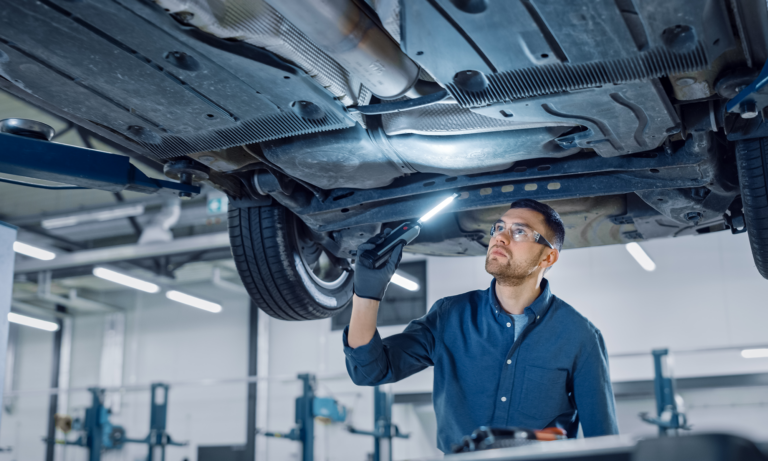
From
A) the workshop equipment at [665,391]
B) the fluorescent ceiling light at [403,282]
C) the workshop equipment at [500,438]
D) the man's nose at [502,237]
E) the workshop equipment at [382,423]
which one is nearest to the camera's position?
the workshop equipment at [500,438]

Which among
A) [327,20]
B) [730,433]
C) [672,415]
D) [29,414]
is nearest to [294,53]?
[327,20]

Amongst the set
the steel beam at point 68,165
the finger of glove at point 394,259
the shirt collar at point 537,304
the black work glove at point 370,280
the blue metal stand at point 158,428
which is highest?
the steel beam at point 68,165

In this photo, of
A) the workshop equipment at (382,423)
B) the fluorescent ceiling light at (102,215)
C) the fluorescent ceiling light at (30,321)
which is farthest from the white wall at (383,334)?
the fluorescent ceiling light at (102,215)

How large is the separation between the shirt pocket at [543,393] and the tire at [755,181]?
31.1 inches

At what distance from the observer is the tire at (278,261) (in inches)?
110

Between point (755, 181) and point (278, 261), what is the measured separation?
1.74 m

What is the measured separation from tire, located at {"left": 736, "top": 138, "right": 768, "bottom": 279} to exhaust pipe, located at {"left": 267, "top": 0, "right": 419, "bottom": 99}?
3.43 ft

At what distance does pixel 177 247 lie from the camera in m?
10.0

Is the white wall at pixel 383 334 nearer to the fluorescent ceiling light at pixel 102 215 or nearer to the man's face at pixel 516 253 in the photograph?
the fluorescent ceiling light at pixel 102 215

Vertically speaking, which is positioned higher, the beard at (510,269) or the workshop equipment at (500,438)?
the beard at (510,269)

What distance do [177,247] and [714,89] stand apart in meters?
9.14

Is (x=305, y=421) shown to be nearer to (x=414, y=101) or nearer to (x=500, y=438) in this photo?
(x=414, y=101)

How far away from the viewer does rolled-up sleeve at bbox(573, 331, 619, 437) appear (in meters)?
1.92

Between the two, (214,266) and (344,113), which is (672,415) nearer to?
(344,113)
